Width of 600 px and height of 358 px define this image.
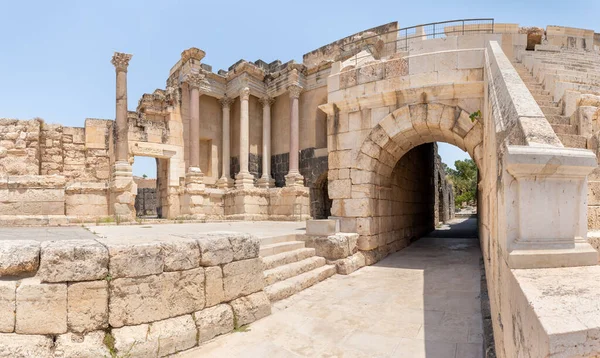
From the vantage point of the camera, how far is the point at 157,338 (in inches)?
124

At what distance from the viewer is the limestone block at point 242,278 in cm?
388

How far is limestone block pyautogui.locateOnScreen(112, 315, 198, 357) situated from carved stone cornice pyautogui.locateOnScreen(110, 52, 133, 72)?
1193 centimetres

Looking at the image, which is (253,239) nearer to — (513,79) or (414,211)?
(513,79)

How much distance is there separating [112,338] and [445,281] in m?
4.66

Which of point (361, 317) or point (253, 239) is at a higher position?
point (253, 239)

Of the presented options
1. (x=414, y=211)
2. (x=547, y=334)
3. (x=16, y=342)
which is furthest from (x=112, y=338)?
(x=414, y=211)

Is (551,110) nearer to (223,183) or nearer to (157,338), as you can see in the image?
(157,338)

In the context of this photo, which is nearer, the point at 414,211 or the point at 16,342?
the point at 16,342

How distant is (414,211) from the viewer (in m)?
10.6

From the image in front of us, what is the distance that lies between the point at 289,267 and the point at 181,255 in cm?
220

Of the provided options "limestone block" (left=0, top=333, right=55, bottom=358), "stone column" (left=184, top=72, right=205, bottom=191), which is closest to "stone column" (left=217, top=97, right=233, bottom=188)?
"stone column" (left=184, top=72, right=205, bottom=191)

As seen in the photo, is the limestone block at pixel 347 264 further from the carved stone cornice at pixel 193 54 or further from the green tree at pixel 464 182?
the green tree at pixel 464 182

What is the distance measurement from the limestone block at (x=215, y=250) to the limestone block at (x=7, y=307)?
1563 millimetres

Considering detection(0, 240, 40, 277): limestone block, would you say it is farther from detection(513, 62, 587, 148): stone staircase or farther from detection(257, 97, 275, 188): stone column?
detection(257, 97, 275, 188): stone column
